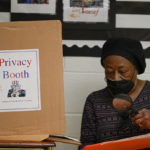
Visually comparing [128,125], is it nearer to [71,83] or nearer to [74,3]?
[71,83]

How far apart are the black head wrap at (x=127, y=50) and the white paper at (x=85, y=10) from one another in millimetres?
389

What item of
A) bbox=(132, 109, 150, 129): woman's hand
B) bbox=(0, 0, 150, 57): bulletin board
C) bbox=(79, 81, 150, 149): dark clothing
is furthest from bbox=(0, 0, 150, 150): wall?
bbox=(132, 109, 150, 129): woman's hand

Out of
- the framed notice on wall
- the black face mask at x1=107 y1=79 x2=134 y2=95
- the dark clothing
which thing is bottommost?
the dark clothing

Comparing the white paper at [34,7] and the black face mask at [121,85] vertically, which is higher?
the white paper at [34,7]

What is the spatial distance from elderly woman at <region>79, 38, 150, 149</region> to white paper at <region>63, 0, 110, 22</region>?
39 centimetres

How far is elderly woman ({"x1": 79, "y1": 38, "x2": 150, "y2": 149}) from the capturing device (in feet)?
4.54

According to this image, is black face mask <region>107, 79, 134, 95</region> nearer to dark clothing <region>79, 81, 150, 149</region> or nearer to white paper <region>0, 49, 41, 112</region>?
dark clothing <region>79, 81, 150, 149</region>

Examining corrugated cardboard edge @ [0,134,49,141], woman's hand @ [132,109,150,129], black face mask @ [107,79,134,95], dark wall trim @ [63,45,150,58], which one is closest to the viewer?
corrugated cardboard edge @ [0,134,49,141]

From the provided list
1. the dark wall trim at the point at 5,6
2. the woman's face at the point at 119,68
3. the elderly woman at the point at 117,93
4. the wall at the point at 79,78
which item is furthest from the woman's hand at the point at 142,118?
the dark wall trim at the point at 5,6

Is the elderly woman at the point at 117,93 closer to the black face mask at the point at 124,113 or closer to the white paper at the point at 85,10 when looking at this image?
the black face mask at the point at 124,113

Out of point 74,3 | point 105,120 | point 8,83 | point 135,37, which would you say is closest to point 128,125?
point 105,120

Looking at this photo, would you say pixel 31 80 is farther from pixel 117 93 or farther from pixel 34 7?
pixel 34 7

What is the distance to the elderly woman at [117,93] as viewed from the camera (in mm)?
1383

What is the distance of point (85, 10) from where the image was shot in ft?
5.83
